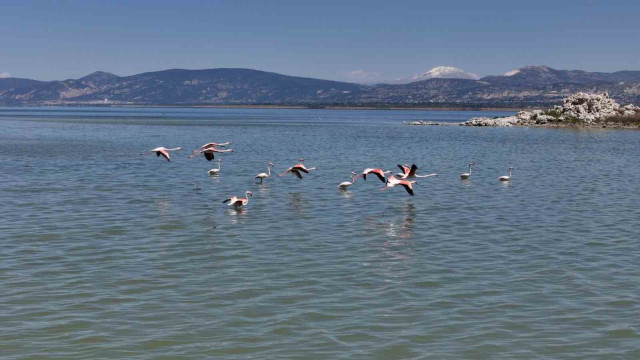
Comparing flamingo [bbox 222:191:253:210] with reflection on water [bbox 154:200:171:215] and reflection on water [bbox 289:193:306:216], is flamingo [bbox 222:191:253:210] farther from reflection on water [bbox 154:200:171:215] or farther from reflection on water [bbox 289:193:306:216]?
reflection on water [bbox 154:200:171:215]

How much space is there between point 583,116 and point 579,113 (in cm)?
128

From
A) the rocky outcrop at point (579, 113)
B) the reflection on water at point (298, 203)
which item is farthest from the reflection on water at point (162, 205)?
the rocky outcrop at point (579, 113)

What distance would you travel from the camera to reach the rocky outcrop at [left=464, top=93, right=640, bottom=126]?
11144 cm

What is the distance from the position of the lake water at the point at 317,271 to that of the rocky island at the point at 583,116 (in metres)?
81.5

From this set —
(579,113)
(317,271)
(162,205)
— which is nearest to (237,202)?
(162,205)

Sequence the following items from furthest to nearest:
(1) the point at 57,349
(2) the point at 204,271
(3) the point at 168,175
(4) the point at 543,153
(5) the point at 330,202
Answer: (4) the point at 543,153
(3) the point at 168,175
(5) the point at 330,202
(2) the point at 204,271
(1) the point at 57,349

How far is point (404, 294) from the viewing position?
1439 centimetres

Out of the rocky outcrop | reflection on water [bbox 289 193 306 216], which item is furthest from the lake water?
the rocky outcrop

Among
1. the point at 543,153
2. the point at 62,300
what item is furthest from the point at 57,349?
the point at 543,153

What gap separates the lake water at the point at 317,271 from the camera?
38.3ft

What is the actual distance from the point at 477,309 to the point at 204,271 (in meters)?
6.33

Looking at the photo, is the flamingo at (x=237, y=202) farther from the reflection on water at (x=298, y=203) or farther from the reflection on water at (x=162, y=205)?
the reflection on water at (x=162, y=205)

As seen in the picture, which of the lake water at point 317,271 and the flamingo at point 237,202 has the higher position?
the flamingo at point 237,202

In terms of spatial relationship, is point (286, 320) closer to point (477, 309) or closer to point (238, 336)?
point (238, 336)
